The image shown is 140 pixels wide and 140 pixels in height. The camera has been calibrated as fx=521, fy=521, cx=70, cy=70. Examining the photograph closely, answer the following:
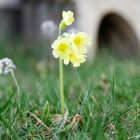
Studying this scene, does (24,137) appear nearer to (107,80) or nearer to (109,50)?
(107,80)

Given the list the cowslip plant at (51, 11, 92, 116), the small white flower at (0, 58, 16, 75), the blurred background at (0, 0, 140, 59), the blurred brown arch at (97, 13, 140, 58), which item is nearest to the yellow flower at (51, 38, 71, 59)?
the cowslip plant at (51, 11, 92, 116)

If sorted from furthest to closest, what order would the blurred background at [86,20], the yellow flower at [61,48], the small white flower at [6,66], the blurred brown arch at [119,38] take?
the blurred brown arch at [119,38] < the blurred background at [86,20] < the small white flower at [6,66] < the yellow flower at [61,48]

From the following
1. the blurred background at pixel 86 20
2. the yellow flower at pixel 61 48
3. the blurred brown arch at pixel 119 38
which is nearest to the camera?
the yellow flower at pixel 61 48

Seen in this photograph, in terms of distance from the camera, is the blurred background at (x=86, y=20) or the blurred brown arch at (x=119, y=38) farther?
the blurred brown arch at (x=119, y=38)

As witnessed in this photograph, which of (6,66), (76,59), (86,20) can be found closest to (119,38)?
(86,20)

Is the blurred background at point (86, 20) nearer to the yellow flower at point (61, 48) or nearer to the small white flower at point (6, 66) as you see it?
the small white flower at point (6, 66)

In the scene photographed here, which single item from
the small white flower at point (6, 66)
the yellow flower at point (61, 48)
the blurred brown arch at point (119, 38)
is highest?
the blurred brown arch at point (119, 38)

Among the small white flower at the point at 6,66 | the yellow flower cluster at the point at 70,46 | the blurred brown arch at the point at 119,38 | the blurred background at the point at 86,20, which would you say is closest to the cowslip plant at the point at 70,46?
the yellow flower cluster at the point at 70,46
